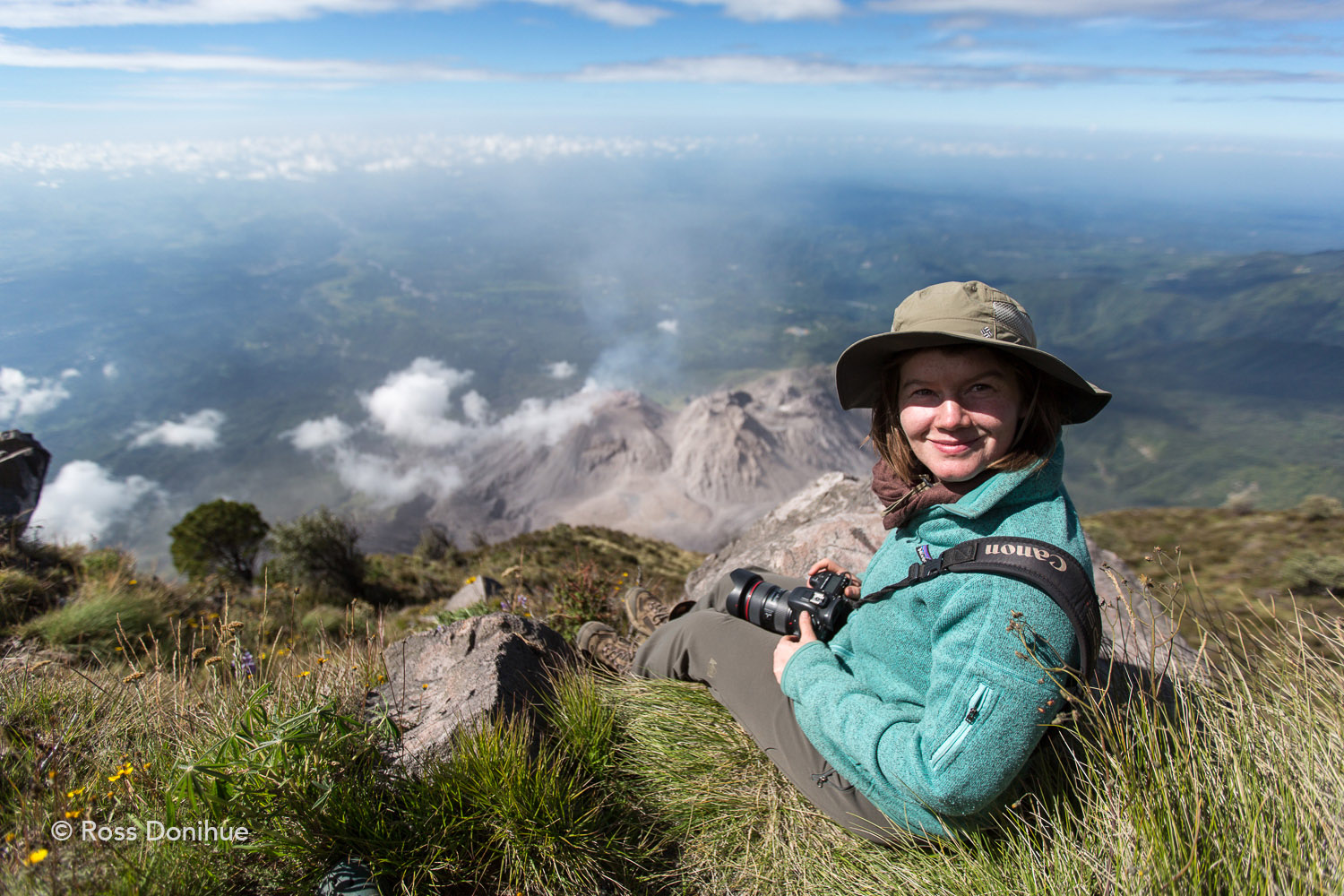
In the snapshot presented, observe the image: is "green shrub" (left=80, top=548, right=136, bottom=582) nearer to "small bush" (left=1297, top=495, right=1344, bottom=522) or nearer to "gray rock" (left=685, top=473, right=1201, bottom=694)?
"gray rock" (left=685, top=473, right=1201, bottom=694)

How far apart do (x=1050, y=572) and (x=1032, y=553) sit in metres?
0.07

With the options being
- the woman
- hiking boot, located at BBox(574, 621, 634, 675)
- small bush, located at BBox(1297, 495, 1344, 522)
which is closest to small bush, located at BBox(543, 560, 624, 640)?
hiking boot, located at BBox(574, 621, 634, 675)

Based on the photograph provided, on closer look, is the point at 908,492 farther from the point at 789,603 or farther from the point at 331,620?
the point at 331,620

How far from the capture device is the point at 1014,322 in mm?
2066

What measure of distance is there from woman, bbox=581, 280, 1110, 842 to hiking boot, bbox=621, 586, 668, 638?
1.47 m

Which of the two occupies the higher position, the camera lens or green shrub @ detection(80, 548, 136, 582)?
the camera lens

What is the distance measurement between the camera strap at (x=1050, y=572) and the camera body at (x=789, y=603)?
2.98ft

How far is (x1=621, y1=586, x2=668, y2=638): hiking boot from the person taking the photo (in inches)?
161

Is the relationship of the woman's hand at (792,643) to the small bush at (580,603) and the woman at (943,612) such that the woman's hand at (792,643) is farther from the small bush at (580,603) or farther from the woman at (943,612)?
the small bush at (580,603)

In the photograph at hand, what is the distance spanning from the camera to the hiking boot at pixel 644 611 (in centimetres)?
410

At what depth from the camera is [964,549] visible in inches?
75.0

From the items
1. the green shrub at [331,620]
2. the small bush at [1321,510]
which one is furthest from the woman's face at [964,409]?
the small bush at [1321,510]

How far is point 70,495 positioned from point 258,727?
179 meters

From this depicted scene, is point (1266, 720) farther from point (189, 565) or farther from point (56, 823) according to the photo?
point (189, 565)
